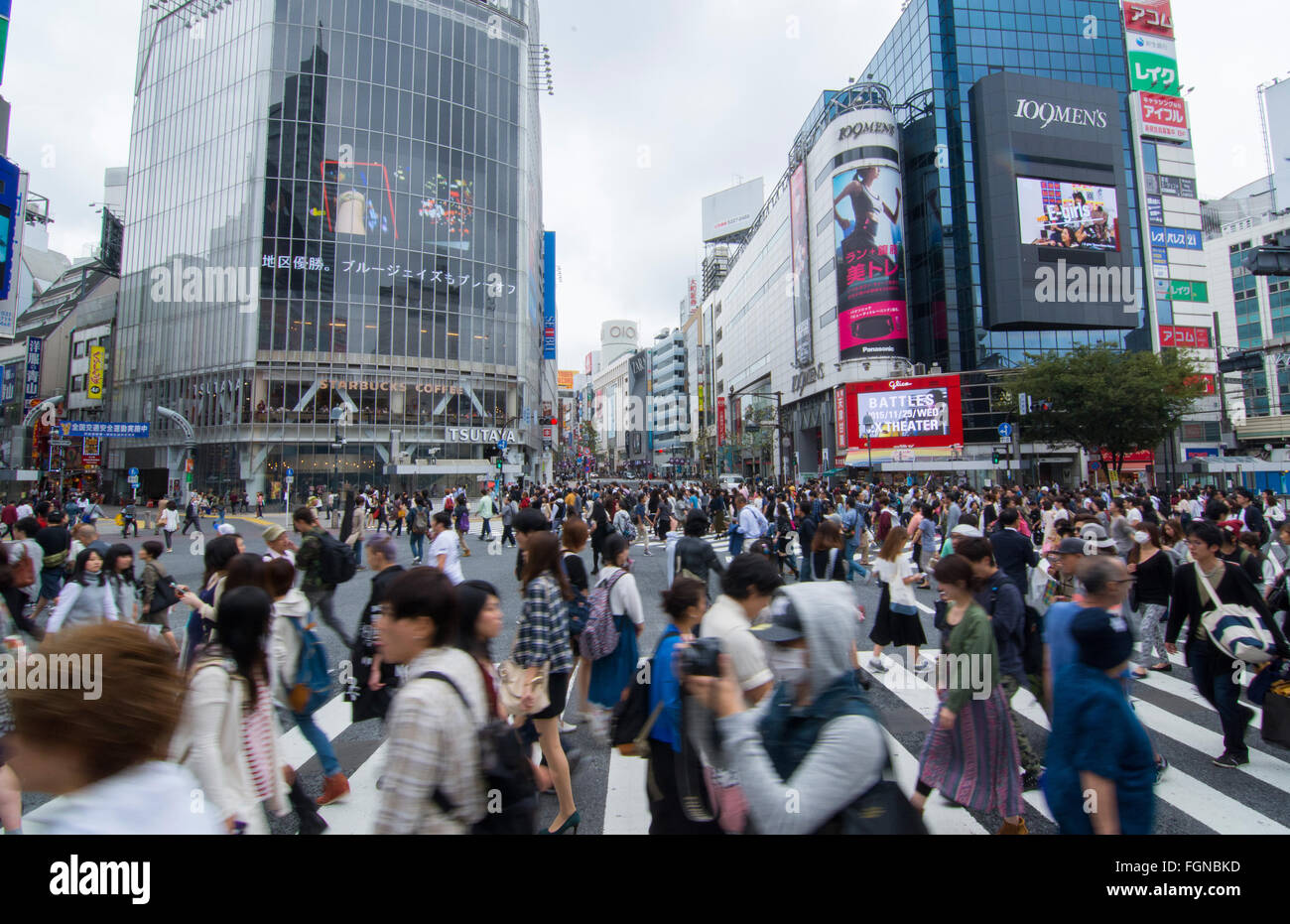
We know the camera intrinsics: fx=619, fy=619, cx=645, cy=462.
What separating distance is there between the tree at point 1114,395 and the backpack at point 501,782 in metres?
43.9

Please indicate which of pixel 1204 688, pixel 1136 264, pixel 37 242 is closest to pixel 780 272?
pixel 1136 264

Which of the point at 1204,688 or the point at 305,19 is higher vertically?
the point at 305,19

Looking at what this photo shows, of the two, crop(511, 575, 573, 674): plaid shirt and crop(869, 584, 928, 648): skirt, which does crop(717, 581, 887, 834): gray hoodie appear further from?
crop(869, 584, 928, 648): skirt

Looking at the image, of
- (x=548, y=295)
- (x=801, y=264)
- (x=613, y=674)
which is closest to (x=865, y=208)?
(x=801, y=264)

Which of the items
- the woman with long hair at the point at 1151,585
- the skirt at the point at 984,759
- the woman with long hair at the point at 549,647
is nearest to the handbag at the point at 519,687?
the woman with long hair at the point at 549,647

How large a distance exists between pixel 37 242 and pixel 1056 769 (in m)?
118

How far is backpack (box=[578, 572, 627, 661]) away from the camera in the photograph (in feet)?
14.1

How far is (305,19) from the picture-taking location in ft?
140

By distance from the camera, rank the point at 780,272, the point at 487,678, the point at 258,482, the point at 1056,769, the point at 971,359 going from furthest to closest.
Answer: the point at 780,272 → the point at 971,359 → the point at 258,482 → the point at 1056,769 → the point at 487,678

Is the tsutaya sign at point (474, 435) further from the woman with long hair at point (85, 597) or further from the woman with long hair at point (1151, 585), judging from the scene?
the woman with long hair at point (1151, 585)

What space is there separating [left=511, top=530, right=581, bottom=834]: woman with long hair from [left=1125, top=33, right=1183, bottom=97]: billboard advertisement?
75.9m

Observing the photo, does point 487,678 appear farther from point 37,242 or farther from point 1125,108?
point 37,242

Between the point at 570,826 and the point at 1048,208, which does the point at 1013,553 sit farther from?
the point at 1048,208
